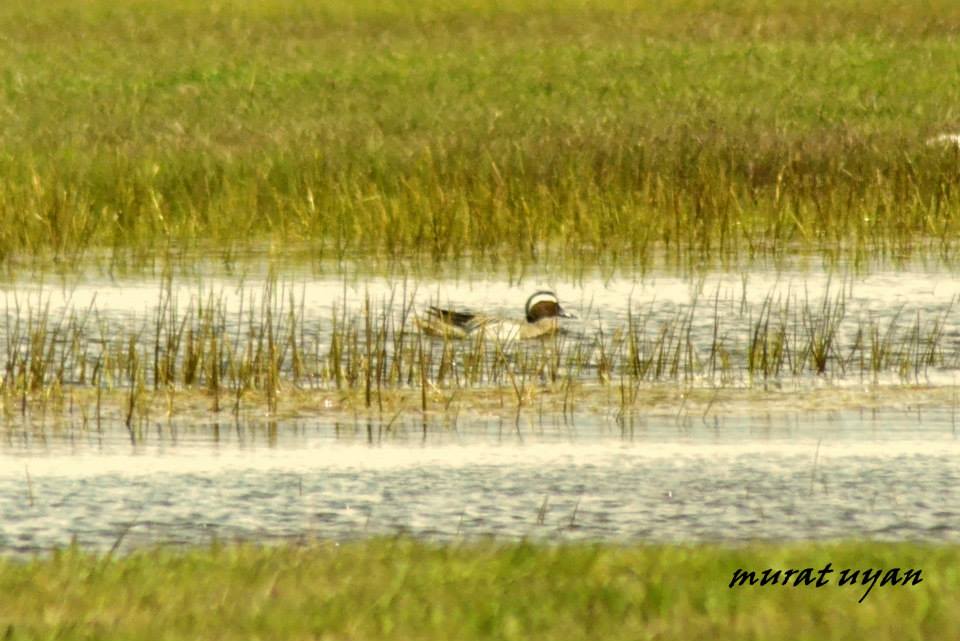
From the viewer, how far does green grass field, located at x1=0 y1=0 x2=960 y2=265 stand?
1795cm

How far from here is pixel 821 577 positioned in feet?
22.4

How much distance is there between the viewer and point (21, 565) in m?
7.13

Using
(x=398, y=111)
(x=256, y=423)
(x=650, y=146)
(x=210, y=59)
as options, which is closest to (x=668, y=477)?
(x=256, y=423)

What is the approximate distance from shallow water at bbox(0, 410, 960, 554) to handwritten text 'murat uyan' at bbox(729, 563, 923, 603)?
2.78 feet

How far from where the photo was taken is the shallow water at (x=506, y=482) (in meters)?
7.91

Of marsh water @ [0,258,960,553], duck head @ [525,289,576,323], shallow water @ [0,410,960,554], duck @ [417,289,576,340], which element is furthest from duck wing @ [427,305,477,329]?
shallow water @ [0,410,960,554]

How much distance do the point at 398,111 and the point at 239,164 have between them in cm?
913

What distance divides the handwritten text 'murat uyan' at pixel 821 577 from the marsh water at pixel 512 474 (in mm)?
840

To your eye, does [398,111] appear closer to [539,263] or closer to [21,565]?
[539,263]

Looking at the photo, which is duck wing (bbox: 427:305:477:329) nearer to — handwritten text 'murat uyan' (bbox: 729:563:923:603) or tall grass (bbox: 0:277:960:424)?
tall grass (bbox: 0:277:960:424)

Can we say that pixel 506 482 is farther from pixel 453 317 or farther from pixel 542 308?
pixel 542 308

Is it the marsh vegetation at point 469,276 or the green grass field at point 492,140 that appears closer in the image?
the marsh vegetation at point 469,276

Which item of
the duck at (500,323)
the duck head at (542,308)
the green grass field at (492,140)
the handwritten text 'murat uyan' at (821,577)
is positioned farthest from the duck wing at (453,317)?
the handwritten text 'murat uyan' at (821,577)

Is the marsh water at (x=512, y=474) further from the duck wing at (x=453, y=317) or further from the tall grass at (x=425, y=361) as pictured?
the duck wing at (x=453, y=317)
